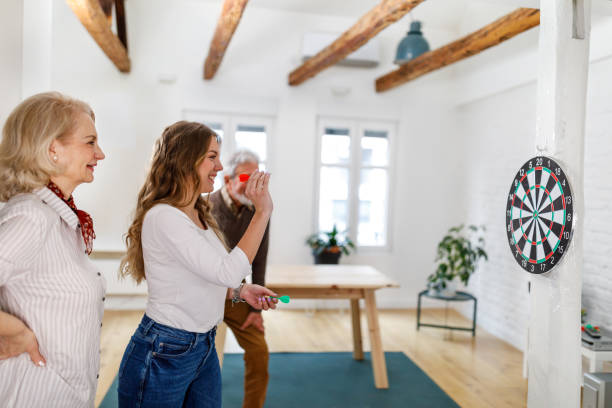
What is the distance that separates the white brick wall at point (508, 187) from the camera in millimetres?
3938

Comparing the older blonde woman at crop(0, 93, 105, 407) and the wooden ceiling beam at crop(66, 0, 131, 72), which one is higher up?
the wooden ceiling beam at crop(66, 0, 131, 72)

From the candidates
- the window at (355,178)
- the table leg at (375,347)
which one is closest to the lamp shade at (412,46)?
the window at (355,178)

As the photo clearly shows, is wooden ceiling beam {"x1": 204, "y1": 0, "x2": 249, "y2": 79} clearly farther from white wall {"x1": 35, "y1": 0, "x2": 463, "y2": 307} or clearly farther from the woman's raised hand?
the woman's raised hand

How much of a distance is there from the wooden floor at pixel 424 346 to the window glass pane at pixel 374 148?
1.87m

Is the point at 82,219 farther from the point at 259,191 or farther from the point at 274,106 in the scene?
the point at 274,106

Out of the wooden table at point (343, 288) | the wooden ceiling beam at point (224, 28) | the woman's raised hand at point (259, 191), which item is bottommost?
the wooden table at point (343, 288)

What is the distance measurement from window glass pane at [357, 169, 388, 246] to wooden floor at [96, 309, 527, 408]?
0.94m

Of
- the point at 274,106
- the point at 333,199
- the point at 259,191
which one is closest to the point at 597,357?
the point at 259,191

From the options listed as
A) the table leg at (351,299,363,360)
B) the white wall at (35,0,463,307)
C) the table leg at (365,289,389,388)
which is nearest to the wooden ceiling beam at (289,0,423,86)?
the white wall at (35,0,463,307)

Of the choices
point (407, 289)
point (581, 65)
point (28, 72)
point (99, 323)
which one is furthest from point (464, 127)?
point (99, 323)

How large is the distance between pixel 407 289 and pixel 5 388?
18.4ft

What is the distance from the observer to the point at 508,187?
5.32m

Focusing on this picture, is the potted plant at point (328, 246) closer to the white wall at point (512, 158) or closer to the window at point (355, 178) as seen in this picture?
the window at point (355, 178)

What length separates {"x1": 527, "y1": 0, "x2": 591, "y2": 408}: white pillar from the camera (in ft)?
8.04
